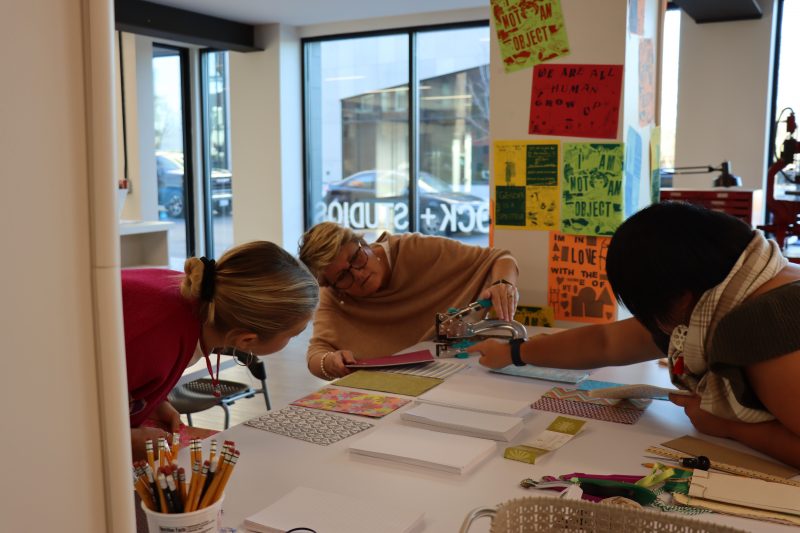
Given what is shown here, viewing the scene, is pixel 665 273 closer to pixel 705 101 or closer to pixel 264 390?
pixel 264 390

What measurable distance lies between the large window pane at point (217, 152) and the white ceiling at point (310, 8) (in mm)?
1104

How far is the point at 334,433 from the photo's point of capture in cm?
163

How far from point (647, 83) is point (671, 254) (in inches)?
64.0

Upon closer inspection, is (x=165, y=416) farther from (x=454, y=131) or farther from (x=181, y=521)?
(x=454, y=131)

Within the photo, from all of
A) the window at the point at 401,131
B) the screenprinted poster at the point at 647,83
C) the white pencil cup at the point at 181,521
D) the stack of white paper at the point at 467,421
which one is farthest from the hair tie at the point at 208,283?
the window at the point at 401,131

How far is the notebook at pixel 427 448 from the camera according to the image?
1.42 m

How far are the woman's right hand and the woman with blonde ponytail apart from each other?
58 cm

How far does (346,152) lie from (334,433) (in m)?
6.76

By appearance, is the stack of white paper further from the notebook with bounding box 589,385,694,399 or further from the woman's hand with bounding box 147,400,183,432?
the woman's hand with bounding box 147,400,183,432

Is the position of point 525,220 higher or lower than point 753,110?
lower

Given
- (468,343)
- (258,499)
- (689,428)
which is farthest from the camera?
(468,343)

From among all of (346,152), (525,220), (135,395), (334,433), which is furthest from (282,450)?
(346,152)

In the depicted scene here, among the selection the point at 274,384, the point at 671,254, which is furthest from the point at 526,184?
the point at 274,384

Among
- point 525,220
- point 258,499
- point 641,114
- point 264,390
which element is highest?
point 641,114
